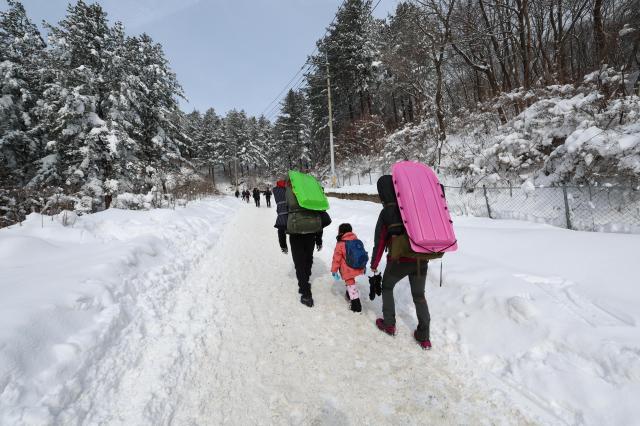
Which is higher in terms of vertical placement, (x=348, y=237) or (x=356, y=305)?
(x=348, y=237)

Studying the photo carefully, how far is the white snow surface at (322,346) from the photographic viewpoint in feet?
7.64

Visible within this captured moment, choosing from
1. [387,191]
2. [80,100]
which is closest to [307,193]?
[387,191]

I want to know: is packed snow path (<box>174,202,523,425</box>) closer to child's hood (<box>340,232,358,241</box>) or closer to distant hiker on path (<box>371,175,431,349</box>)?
distant hiker on path (<box>371,175,431,349</box>)

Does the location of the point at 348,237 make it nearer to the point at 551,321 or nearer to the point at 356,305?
the point at 356,305

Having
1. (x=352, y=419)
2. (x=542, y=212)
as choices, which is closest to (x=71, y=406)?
(x=352, y=419)

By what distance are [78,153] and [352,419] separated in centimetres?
1841

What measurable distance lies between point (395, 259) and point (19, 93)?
80.8 ft

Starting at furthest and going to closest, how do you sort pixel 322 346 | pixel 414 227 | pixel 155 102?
pixel 155 102
pixel 322 346
pixel 414 227

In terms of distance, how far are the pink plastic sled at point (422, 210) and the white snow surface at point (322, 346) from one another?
3.93ft

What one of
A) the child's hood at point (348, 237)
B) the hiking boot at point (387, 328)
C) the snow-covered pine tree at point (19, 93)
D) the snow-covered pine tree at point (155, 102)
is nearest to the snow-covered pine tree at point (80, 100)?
the snow-covered pine tree at point (19, 93)

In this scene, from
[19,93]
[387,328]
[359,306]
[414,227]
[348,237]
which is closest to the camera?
[414,227]

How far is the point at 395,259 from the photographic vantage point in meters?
3.16

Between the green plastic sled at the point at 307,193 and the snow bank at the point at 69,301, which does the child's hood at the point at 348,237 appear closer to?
the green plastic sled at the point at 307,193

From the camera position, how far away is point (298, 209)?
4.11m
